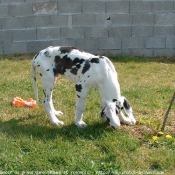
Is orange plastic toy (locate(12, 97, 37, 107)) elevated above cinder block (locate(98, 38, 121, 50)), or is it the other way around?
cinder block (locate(98, 38, 121, 50))

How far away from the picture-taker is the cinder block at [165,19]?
1059cm

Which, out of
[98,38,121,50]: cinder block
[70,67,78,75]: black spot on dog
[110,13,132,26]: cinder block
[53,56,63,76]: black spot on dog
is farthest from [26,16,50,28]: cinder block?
[70,67,78,75]: black spot on dog

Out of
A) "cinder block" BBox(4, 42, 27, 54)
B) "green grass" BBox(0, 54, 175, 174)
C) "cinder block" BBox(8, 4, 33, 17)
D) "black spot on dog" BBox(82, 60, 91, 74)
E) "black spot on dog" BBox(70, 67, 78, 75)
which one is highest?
"cinder block" BBox(8, 4, 33, 17)

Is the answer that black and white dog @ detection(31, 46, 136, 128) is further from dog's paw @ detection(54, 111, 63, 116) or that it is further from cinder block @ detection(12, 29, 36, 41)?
cinder block @ detection(12, 29, 36, 41)

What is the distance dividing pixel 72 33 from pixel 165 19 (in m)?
2.61

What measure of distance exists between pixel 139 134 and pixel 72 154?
1118 mm

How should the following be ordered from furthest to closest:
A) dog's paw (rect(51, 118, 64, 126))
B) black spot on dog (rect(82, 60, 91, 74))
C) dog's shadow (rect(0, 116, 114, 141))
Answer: dog's paw (rect(51, 118, 64, 126)), black spot on dog (rect(82, 60, 91, 74)), dog's shadow (rect(0, 116, 114, 141))

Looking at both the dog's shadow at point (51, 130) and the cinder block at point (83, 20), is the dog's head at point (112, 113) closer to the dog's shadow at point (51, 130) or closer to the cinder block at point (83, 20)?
the dog's shadow at point (51, 130)

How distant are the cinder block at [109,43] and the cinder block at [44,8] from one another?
154 centimetres

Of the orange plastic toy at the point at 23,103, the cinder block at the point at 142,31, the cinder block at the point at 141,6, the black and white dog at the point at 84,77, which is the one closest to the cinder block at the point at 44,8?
the cinder block at the point at 141,6

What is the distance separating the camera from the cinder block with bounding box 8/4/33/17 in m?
10.2

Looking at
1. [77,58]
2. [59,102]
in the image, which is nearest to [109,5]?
[59,102]

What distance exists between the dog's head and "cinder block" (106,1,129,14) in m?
5.63

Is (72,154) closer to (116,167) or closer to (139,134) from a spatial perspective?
(116,167)
